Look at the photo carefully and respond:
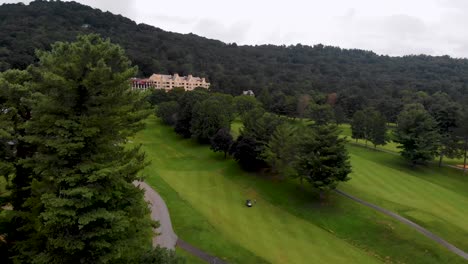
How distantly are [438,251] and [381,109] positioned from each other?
7303 centimetres

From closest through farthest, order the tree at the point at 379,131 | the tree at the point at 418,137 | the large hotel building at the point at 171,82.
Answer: the tree at the point at 418,137
the tree at the point at 379,131
the large hotel building at the point at 171,82

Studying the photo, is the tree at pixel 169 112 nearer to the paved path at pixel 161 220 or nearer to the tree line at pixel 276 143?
the tree line at pixel 276 143

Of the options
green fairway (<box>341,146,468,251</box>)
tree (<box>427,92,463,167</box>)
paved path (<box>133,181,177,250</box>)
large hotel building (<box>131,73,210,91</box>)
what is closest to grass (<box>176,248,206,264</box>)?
paved path (<box>133,181,177,250</box>)

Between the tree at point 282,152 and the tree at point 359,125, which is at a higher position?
the tree at point 359,125

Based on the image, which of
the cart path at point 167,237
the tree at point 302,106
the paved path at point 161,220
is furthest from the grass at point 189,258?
the tree at point 302,106

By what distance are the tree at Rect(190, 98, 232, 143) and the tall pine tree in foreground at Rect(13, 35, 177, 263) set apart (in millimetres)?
45168

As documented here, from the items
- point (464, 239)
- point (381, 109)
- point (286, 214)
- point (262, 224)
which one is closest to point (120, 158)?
point (262, 224)

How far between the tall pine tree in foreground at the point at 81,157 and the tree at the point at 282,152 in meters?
28.9

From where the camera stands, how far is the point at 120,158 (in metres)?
16.6

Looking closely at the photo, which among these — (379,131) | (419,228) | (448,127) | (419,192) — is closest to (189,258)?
(419,228)

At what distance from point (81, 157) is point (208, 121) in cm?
4679

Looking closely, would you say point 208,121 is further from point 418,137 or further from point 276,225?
point 418,137

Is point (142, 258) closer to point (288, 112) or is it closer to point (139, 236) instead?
point (139, 236)

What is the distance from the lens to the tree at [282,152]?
43281mm
